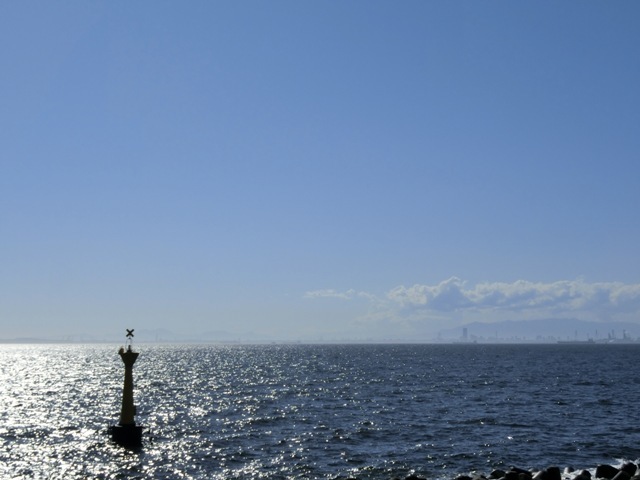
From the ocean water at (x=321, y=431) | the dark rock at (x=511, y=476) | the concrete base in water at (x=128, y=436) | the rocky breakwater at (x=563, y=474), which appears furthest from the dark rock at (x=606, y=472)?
the concrete base in water at (x=128, y=436)

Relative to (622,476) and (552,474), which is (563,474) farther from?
(622,476)

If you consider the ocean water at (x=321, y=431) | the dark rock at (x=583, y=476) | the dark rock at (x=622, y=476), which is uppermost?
the dark rock at (x=622, y=476)

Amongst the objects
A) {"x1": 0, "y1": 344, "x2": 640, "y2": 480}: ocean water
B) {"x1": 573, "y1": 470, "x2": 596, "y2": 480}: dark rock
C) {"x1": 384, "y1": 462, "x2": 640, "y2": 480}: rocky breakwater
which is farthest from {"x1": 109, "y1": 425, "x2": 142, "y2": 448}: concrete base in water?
{"x1": 573, "y1": 470, "x2": 596, "y2": 480}: dark rock

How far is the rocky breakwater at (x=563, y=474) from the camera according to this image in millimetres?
29141

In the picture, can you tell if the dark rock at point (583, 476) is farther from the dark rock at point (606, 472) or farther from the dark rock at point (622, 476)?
A: the dark rock at point (606, 472)

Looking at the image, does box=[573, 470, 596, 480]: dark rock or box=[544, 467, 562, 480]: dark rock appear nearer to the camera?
box=[573, 470, 596, 480]: dark rock

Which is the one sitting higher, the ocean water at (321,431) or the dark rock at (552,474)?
the dark rock at (552,474)

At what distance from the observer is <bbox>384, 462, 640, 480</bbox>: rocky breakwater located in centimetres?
2914

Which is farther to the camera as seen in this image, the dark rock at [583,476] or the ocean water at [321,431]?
the ocean water at [321,431]

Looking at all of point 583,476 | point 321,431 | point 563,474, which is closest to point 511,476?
point 583,476

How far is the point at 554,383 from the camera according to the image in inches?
3487

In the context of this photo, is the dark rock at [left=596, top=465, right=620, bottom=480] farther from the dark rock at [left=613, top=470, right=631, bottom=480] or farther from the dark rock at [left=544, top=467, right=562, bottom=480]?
the dark rock at [left=544, top=467, right=562, bottom=480]

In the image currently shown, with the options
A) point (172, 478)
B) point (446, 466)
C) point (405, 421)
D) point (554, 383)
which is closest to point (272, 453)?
point (172, 478)

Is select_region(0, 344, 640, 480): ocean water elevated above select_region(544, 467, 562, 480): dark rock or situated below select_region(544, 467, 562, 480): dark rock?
below
